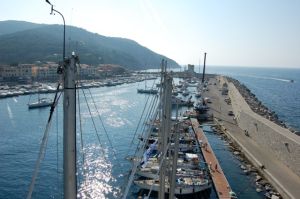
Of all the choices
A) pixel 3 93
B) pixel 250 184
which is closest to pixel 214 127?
pixel 250 184

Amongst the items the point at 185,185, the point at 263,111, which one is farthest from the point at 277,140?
the point at 263,111

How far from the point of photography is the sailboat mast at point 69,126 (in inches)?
219

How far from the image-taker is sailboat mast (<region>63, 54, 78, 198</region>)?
5574 mm

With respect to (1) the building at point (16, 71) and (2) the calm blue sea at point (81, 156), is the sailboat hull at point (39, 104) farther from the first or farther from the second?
(1) the building at point (16, 71)

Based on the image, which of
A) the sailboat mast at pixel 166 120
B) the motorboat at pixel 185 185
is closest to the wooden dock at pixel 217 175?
the motorboat at pixel 185 185

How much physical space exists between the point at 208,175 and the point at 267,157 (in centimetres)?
606

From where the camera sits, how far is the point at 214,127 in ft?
102

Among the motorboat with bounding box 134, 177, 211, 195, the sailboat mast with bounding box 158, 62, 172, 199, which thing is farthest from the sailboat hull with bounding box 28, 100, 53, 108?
the sailboat mast with bounding box 158, 62, 172, 199

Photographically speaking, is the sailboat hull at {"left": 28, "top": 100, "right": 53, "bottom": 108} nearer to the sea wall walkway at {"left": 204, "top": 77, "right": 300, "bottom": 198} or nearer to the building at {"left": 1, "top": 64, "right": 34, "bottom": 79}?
the sea wall walkway at {"left": 204, "top": 77, "right": 300, "bottom": 198}

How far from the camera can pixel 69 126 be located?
5.63 meters

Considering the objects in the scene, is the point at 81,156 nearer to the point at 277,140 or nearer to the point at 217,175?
the point at 217,175

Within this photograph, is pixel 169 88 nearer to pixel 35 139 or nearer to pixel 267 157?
pixel 267 157

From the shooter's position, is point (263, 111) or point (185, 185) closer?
point (185, 185)

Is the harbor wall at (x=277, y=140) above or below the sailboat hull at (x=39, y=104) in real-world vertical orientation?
above
